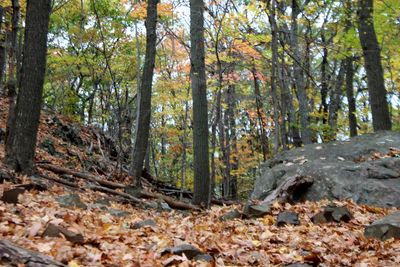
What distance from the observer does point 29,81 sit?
815 cm

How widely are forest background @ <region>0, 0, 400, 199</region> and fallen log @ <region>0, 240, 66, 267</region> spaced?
7734 mm

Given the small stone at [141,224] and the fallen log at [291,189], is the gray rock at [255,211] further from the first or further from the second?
Answer: the small stone at [141,224]

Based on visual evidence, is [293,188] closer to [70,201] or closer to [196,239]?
[196,239]

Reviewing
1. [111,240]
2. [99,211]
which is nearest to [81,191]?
[99,211]

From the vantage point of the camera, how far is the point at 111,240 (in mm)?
4508

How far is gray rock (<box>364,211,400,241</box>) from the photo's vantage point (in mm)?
5289

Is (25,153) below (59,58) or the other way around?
below

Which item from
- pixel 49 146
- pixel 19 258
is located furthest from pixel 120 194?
pixel 19 258

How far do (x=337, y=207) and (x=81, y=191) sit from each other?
5.70 m

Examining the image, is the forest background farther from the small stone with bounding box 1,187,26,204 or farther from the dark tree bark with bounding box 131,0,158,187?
the small stone with bounding box 1,187,26,204

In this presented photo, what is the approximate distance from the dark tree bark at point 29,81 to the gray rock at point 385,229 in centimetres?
622

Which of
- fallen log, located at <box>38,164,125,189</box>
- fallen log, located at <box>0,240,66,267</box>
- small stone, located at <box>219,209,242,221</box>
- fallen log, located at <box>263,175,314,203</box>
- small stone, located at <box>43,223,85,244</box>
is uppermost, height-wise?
fallen log, located at <box>38,164,125,189</box>

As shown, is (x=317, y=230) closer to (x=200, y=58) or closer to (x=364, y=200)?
(x=364, y=200)

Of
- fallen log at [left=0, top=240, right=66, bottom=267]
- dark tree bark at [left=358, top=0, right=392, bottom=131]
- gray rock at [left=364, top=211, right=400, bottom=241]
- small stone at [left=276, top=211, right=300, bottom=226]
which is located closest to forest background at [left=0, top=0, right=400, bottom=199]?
dark tree bark at [left=358, top=0, right=392, bottom=131]
